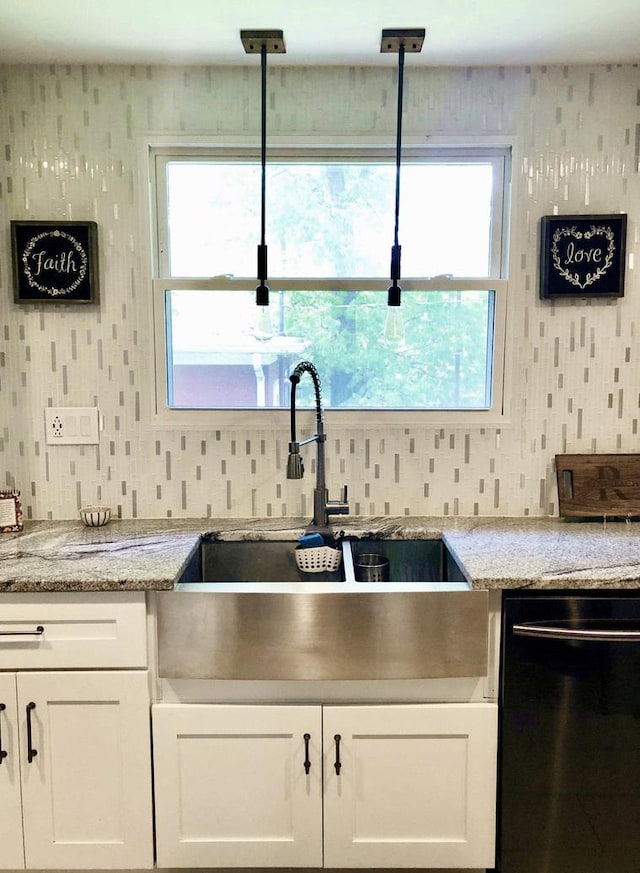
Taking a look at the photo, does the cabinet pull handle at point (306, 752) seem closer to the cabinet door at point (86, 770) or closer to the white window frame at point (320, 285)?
the cabinet door at point (86, 770)

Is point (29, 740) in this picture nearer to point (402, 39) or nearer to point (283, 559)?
point (283, 559)

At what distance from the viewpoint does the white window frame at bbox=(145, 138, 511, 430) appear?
2074 millimetres

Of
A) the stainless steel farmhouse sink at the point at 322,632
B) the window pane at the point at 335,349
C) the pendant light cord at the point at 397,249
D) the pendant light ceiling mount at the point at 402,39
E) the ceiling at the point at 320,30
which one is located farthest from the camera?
the window pane at the point at 335,349

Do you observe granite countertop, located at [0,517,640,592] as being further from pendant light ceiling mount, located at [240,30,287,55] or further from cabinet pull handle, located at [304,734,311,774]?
pendant light ceiling mount, located at [240,30,287,55]

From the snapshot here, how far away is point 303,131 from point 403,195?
0.38 metres

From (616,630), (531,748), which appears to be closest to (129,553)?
(531,748)

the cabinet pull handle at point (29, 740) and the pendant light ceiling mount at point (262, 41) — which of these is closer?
the cabinet pull handle at point (29, 740)

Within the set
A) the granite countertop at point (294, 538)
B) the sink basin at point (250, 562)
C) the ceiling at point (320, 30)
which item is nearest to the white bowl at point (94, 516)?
the granite countertop at point (294, 538)

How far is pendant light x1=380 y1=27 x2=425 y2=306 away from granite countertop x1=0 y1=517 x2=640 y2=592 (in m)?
0.75

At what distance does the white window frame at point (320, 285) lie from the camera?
81.7 inches

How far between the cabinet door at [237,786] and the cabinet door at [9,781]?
0.35 metres

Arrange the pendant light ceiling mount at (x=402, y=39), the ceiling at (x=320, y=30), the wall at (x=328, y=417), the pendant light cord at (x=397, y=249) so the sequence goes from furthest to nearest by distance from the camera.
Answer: the wall at (x=328, y=417)
the pendant light cord at (x=397, y=249)
the pendant light ceiling mount at (x=402, y=39)
the ceiling at (x=320, y=30)

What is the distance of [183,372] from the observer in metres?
2.18

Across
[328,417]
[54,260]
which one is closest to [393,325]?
[328,417]
